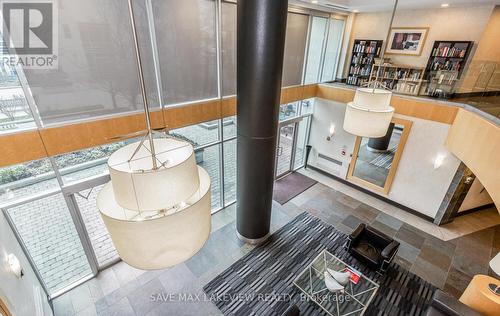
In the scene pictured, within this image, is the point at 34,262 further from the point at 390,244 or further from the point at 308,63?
the point at 308,63

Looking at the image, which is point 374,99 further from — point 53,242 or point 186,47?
point 53,242

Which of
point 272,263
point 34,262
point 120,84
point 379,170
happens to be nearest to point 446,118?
point 379,170

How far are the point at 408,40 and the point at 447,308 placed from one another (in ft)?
22.3

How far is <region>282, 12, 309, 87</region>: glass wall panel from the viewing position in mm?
5926

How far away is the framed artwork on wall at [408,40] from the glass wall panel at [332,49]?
1.53 m

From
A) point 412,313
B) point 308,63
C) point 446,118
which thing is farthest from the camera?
point 308,63

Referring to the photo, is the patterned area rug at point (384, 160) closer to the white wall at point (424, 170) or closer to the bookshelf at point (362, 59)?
the white wall at point (424, 170)

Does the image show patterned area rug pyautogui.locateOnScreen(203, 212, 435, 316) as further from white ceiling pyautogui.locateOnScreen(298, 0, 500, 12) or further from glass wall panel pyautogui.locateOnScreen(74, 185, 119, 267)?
white ceiling pyautogui.locateOnScreen(298, 0, 500, 12)

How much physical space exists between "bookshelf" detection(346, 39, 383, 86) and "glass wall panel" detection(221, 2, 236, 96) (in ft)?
14.5

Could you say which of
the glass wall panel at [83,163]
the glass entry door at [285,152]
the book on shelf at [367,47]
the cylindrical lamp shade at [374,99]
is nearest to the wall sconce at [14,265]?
the glass wall panel at [83,163]

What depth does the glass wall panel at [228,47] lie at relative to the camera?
4.61 m

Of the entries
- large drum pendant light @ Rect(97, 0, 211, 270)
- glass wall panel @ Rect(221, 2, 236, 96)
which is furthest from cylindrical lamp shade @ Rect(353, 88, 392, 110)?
glass wall panel @ Rect(221, 2, 236, 96)

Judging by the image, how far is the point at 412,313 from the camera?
4.09 metres

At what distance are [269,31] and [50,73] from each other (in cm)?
305
